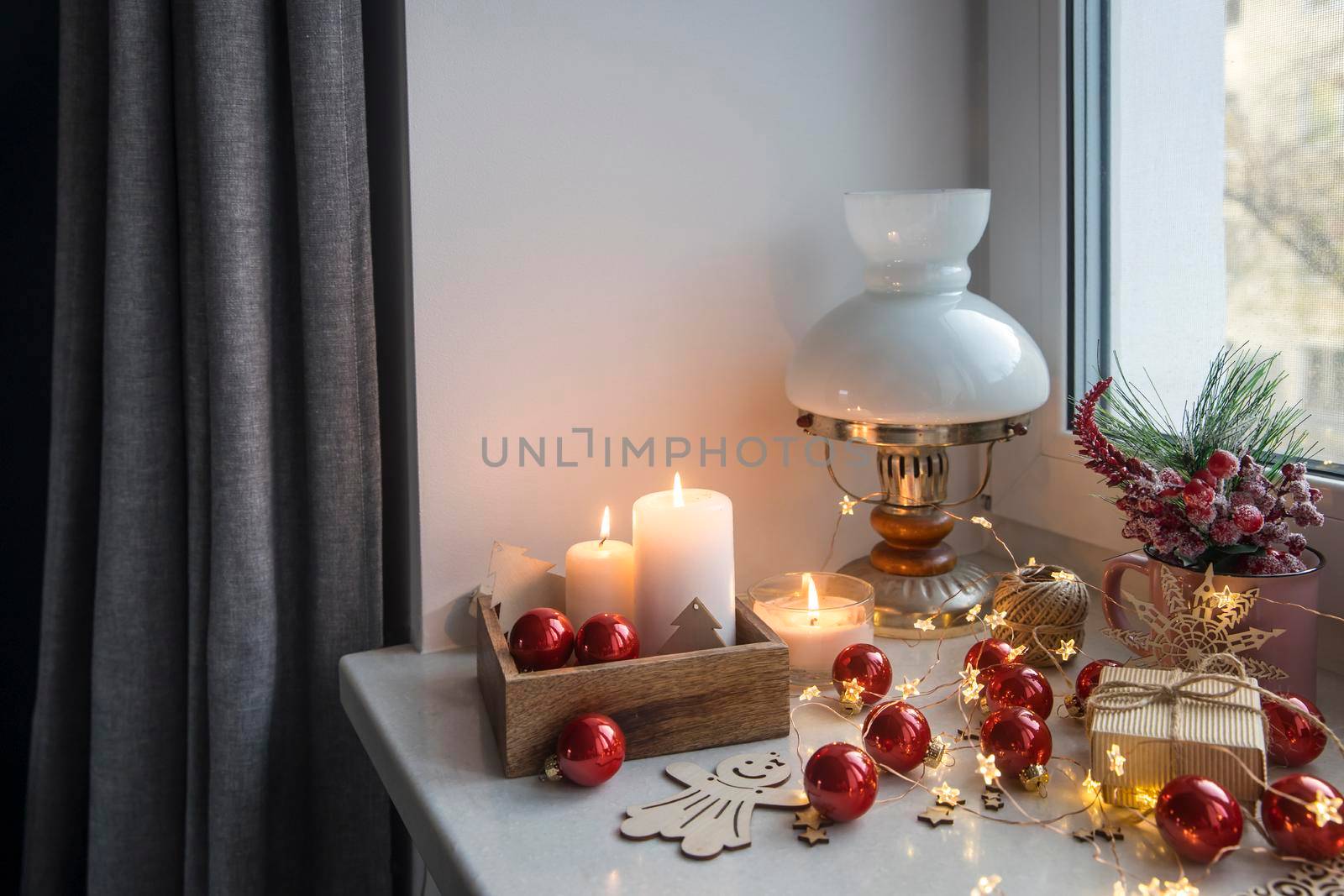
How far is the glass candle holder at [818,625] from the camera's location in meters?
0.87

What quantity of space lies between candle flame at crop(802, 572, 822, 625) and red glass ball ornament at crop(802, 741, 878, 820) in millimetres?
231

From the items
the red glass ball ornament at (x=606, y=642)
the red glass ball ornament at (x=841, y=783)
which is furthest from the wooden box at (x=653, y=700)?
the red glass ball ornament at (x=841, y=783)

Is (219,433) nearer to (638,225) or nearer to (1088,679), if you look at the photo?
(638,225)

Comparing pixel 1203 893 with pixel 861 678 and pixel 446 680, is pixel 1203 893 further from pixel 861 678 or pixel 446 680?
pixel 446 680

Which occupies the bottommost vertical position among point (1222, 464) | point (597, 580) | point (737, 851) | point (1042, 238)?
point (737, 851)

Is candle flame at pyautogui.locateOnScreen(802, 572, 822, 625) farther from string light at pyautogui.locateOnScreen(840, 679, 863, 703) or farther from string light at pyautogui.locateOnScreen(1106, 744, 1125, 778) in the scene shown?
string light at pyautogui.locateOnScreen(1106, 744, 1125, 778)

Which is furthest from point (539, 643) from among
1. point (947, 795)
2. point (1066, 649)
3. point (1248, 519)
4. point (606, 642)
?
point (1248, 519)

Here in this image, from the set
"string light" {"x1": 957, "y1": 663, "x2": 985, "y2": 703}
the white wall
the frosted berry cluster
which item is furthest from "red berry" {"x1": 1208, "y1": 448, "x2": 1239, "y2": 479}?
the white wall

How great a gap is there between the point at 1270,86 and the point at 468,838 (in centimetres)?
86

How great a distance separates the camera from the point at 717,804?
668 millimetres

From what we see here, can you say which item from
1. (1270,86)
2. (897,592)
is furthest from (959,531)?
(1270,86)

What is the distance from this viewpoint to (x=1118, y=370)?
3.45 ft

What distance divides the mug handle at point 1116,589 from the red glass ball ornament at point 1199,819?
0.85 feet

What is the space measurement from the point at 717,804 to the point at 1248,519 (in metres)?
0.41
